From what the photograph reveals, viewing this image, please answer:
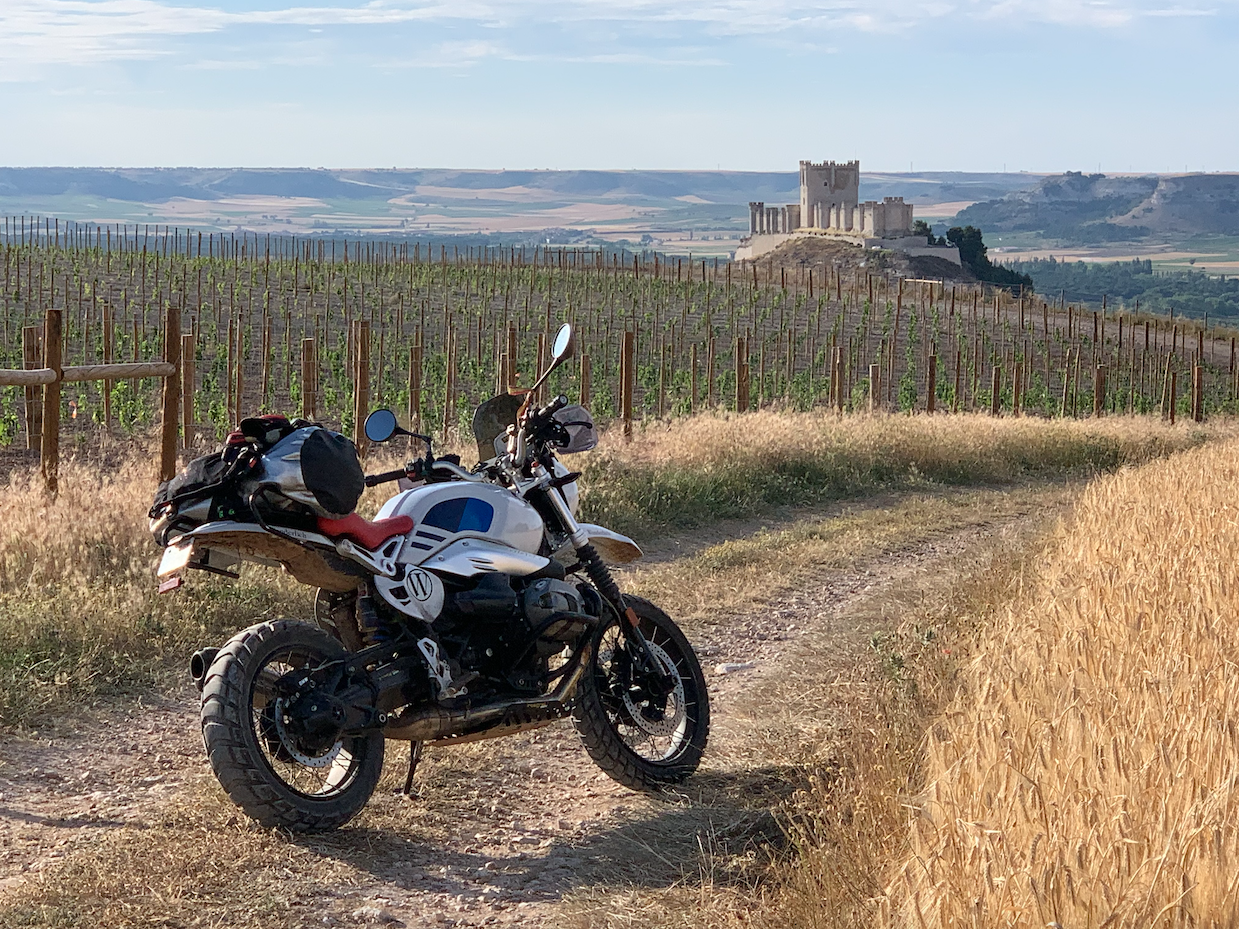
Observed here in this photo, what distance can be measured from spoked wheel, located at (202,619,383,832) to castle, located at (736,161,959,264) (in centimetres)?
8109

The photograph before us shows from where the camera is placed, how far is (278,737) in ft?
13.5

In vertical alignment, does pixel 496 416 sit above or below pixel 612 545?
above

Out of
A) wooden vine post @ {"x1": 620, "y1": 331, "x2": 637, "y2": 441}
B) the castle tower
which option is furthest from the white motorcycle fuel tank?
the castle tower

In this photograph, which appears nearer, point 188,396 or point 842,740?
point 842,740

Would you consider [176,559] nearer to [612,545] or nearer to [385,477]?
[385,477]

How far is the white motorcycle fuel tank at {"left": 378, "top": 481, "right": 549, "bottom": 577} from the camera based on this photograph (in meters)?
4.46

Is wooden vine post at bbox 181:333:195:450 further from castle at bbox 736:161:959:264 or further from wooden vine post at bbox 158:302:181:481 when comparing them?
castle at bbox 736:161:959:264

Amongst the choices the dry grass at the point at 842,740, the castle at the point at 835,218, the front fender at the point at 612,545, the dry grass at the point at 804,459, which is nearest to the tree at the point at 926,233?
the castle at the point at 835,218

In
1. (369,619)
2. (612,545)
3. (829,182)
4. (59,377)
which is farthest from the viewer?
(829,182)

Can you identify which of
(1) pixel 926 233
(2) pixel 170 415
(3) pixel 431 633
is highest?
(1) pixel 926 233

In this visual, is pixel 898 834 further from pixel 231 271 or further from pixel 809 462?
pixel 231 271

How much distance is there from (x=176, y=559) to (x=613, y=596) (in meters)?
1.54

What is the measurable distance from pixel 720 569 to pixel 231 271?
37309mm

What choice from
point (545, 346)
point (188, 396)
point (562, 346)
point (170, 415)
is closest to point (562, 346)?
point (562, 346)
